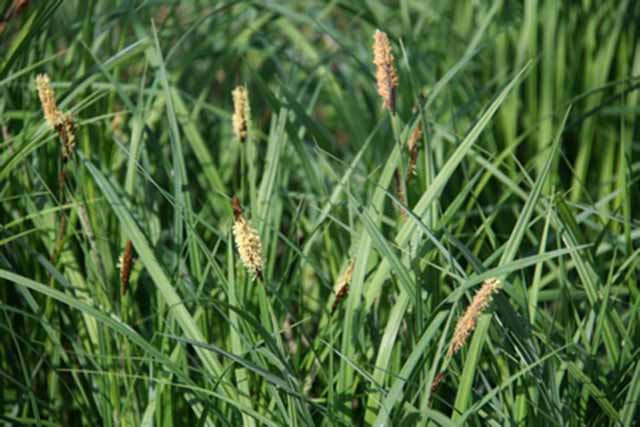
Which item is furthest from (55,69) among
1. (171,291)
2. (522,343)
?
(522,343)

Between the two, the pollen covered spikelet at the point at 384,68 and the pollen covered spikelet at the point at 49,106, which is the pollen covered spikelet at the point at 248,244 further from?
the pollen covered spikelet at the point at 49,106

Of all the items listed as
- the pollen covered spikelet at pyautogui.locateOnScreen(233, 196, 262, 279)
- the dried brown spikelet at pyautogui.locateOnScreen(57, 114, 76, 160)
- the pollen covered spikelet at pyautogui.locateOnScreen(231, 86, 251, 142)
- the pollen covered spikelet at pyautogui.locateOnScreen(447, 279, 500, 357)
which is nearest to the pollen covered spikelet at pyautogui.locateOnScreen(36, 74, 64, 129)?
the dried brown spikelet at pyautogui.locateOnScreen(57, 114, 76, 160)

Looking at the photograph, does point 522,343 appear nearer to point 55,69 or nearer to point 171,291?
point 171,291

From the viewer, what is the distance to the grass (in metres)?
1.63

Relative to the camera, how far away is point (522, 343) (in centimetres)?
161

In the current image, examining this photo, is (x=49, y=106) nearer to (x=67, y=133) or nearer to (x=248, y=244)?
(x=67, y=133)

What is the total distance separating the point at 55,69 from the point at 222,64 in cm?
57

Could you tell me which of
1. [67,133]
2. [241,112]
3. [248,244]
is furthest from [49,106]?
[248,244]

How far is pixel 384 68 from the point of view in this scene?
1.51 meters

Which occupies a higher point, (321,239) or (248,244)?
(248,244)

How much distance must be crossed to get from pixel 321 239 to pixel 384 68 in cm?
87

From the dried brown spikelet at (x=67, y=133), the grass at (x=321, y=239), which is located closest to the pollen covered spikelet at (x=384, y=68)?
the grass at (x=321, y=239)

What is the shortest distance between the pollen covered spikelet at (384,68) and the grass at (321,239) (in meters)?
0.18

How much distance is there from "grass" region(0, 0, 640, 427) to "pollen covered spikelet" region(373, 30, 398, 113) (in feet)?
0.58
